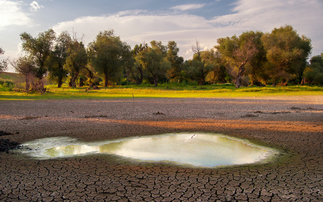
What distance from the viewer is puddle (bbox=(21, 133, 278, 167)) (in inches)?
245

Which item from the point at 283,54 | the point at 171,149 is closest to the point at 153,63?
the point at 283,54

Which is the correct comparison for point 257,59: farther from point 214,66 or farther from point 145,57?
point 145,57

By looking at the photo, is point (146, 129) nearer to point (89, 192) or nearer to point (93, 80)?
point (89, 192)

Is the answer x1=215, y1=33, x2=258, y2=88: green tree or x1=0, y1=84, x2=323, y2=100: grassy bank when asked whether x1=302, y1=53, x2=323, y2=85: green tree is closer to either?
x1=215, y1=33, x2=258, y2=88: green tree

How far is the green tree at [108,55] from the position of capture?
5822cm

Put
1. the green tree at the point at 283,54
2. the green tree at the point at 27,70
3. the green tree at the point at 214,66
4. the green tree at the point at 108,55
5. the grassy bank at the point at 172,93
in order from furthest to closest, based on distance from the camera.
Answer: the green tree at the point at 214,66
the green tree at the point at 108,55
the green tree at the point at 283,54
the green tree at the point at 27,70
the grassy bank at the point at 172,93

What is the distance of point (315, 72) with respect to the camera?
6988 centimetres

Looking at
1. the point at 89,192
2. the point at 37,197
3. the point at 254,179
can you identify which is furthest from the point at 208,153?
the point at 37,197

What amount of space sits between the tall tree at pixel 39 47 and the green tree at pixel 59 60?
1483mm

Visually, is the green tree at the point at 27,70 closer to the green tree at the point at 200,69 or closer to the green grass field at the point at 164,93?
the green grass field at the point at 164,93

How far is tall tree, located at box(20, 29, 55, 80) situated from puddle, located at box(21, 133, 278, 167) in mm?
55697

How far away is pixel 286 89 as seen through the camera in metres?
43.4

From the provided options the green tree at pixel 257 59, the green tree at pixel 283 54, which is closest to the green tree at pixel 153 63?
the green tree at pixel 257 59

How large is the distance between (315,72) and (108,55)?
57806mm
